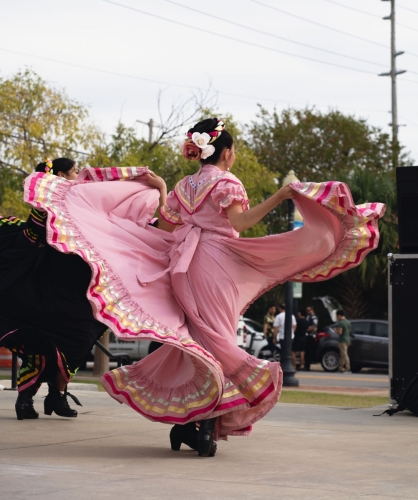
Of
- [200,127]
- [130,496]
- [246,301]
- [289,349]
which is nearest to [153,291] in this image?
[246,301]

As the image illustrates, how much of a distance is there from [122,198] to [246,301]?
121 cm

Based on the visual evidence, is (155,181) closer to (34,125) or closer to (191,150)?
(191,150)

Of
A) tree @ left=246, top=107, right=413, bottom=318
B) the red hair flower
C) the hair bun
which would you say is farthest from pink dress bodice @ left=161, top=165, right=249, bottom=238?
tree @ left=246, top=107, right=413, bottom=318

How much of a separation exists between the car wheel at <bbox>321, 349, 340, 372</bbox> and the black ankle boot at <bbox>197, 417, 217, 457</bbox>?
61.6 feet

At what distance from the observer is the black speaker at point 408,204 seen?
30.4ft

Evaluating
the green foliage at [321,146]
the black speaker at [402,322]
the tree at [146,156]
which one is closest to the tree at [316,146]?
the green foliage at [321,146]

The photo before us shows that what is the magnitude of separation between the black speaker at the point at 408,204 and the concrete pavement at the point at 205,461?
6.43ft

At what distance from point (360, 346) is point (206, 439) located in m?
18.5

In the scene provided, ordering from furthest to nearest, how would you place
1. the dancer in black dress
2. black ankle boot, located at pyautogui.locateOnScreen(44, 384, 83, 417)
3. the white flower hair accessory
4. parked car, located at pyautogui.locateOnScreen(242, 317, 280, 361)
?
1. parked car, located at pyautogui.locateOnScreen(242, 317, 280, 361)
2. black ankle boot, located at pyautogui.locateOnScreen(44, 384, 83, 417)
3. the dancer in black dress
4. the white flower hair accessory

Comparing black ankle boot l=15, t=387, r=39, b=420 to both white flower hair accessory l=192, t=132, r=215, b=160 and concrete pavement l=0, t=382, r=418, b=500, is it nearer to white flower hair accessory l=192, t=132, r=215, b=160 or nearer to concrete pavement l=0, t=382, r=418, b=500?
concrete pavement l=0, t=382, r=418, b=500

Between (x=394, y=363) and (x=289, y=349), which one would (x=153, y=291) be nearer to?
(x=394, y=363)

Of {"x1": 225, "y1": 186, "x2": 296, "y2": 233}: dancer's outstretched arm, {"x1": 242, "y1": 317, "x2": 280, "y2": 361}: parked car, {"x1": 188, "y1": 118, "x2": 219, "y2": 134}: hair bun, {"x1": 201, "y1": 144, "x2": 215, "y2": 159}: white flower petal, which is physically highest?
{"x1": 188, "y1": 118, "x2": 219, "y2": 134}: hair bun

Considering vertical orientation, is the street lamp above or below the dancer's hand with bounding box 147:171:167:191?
below

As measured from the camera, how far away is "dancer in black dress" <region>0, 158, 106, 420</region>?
6.97 m
